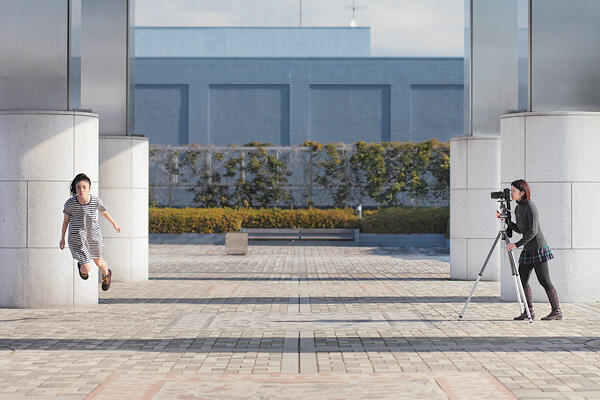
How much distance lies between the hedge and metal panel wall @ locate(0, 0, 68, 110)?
16.0m

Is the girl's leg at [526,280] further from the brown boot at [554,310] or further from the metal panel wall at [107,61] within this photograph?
the metal panel wall at [107,61]

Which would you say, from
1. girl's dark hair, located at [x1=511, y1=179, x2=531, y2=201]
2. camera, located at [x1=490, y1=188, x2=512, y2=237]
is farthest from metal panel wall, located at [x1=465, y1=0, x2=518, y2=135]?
girl's dark hair, located at [x1=511, y1=179, x2=531, y2=201]

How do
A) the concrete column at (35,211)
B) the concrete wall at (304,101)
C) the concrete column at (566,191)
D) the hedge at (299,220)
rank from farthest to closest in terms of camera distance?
the concrete wall at (304,101), the hedge at (299,220), the concrete column at (566,191), the concrete column at (35,211)

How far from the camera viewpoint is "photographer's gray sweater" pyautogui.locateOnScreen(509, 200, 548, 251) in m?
10.5

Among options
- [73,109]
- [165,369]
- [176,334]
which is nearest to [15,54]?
[73,109]

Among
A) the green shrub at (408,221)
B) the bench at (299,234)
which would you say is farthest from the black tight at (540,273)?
the bench at (299,234)

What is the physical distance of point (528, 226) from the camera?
10.5 m

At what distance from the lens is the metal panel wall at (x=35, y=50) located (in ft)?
40.2

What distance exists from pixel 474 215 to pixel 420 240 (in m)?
10.7

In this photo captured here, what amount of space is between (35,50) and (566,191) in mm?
8172

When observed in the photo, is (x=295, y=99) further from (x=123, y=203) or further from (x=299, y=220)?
(x=123, y=203)

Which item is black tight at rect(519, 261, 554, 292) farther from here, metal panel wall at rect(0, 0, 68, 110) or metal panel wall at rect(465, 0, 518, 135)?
metal panel wall at rect(0, 0, 68, 110)

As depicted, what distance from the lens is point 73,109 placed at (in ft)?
40.7

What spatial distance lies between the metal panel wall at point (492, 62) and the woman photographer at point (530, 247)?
21.3 feet
